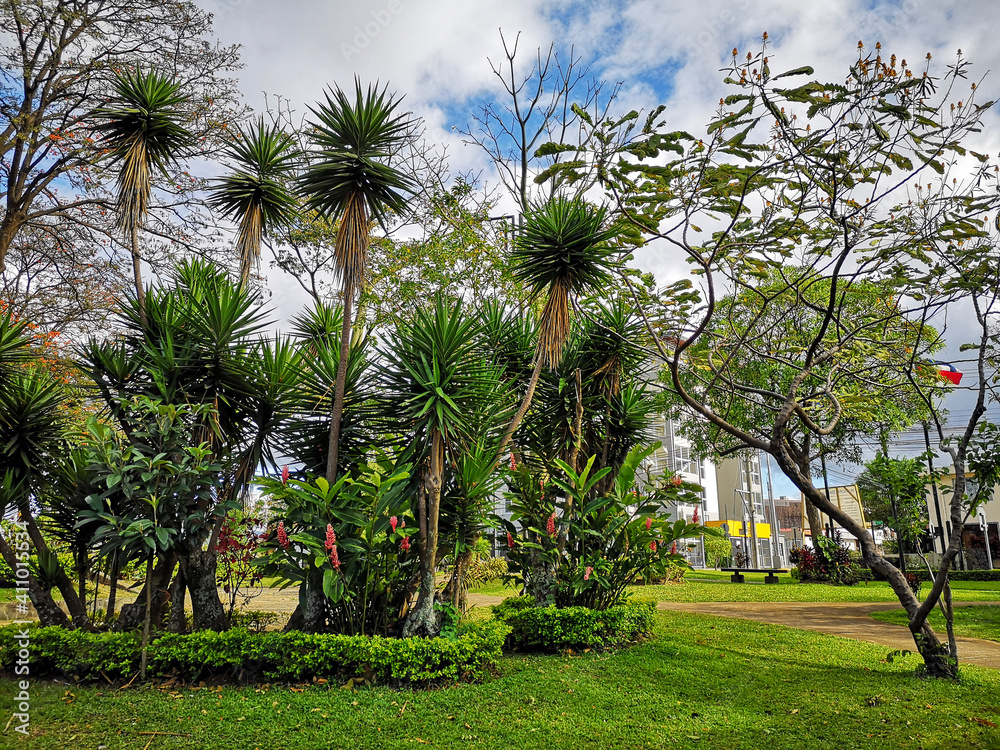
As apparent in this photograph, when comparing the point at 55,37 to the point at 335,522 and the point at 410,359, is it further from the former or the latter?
the point at 335,522

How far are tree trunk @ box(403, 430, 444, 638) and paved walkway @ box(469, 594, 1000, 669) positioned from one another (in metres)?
6.49

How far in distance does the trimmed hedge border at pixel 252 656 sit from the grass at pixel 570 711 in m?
0.21

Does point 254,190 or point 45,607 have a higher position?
point 254,190

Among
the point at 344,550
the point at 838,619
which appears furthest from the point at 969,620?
the point at 344,550

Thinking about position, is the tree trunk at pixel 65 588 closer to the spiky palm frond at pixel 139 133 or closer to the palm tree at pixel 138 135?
the palm tree at pixel 138 135

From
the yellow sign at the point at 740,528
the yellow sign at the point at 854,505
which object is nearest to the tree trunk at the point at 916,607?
the yellow sign at the point at 854,505

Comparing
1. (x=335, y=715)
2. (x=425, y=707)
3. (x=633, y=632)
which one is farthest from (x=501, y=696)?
(x=633, y=632)

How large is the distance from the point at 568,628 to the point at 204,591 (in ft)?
13.5

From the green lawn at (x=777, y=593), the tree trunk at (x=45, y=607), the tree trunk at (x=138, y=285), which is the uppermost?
the tree trunk at (x=138, y=285)

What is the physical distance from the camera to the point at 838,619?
1118 centimetres

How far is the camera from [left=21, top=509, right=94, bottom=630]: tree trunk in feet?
21.0

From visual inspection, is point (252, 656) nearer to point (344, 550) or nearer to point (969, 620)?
point (344, 550)

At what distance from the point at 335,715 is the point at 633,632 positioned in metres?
4.35

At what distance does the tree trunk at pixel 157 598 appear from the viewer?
6.62m
